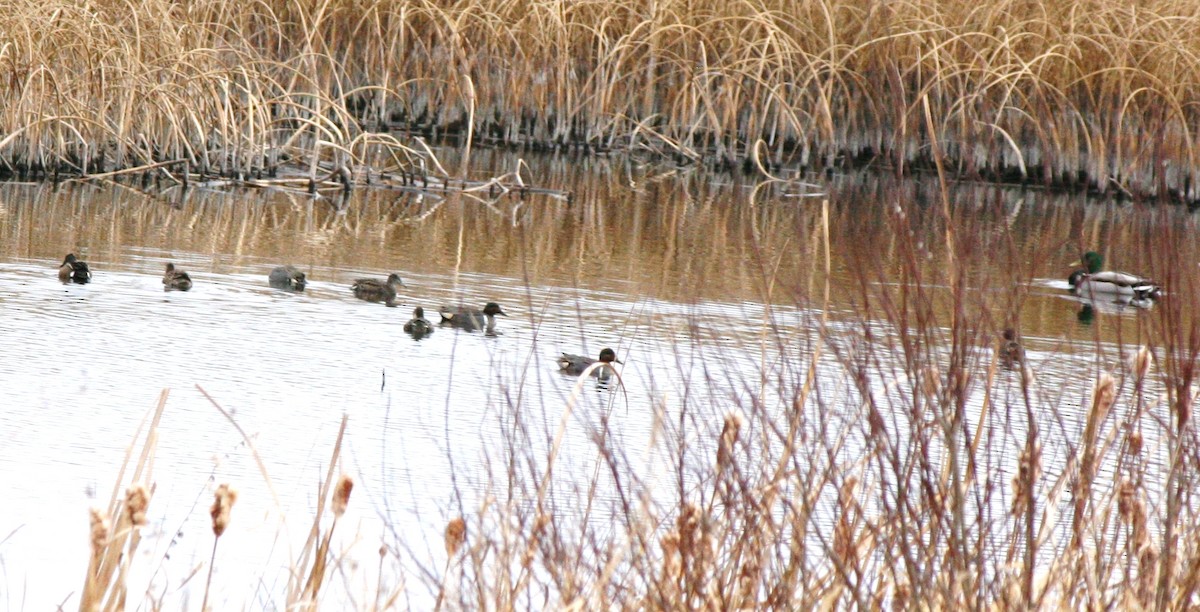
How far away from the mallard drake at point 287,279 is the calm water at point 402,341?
0.11 metres

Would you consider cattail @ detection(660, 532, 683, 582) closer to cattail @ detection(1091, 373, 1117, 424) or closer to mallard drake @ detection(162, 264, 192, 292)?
cattail @ detection(1091, 373, 1117, 424)

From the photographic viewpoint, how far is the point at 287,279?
758 centimetres

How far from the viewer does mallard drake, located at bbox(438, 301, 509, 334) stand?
22.0 feet

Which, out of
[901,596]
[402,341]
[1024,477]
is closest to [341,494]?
[901,596]

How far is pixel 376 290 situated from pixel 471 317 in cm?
85

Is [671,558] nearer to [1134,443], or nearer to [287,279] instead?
[1134,443]

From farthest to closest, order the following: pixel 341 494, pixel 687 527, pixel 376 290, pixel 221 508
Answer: pixel 376 290
pixel 687 527
pixel 341 494
pixel 221 508

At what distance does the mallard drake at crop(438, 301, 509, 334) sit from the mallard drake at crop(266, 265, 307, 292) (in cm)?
81

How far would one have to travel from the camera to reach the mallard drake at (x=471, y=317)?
264 inches

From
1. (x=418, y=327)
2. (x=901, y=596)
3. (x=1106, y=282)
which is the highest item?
(x=1106, y=282)

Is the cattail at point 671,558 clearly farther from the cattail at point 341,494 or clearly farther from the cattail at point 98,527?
the cattail at point 98,527

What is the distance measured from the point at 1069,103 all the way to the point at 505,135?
14.2 feet

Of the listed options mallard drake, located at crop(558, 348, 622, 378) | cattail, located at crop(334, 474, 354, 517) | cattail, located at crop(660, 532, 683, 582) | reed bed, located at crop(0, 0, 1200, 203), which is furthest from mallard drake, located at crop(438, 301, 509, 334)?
reed bed, located at crop(0, 0, 1200, 203)

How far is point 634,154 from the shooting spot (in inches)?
576
